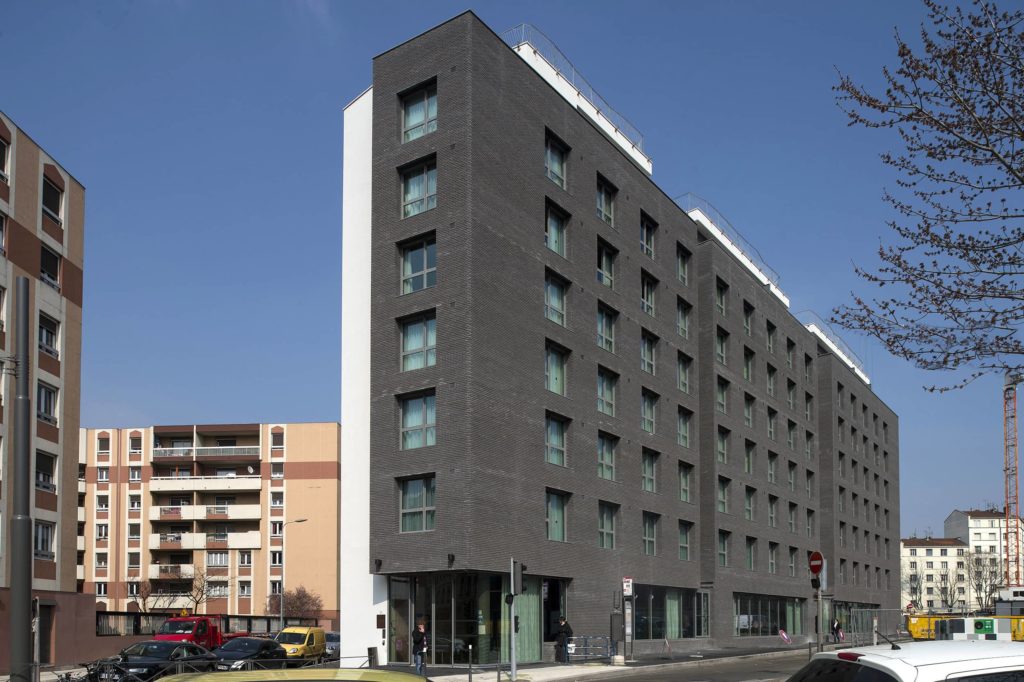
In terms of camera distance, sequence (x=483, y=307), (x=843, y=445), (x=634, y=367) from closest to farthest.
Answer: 1. (x=483, y=307)
2. (x=634, y=367)
3. (x=843, y=445)

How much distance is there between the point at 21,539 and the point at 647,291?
39.4m

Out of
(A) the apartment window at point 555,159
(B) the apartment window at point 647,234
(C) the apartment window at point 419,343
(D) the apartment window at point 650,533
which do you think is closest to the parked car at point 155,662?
(C) the apartment window at point 419,343

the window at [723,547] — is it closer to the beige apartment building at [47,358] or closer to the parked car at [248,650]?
the parked car at [248,650]

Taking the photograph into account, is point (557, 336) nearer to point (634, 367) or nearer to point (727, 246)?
point (634, 367)

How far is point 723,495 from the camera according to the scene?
5522cm

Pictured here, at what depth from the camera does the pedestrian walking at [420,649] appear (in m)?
32.4

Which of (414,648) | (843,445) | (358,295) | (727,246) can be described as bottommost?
(414,648)

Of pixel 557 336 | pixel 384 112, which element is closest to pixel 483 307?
pixel 557 336

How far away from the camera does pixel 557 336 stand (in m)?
40.1

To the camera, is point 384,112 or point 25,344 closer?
point 25,344

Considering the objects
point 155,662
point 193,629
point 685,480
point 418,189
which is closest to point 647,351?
point 685,480

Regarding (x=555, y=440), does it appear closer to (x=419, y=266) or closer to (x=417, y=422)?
(x=417, y=422)

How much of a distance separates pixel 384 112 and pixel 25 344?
2750 cm

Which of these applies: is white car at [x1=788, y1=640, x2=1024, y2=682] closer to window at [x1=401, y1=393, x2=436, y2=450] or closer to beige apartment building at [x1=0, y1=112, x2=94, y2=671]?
window at [x1=401, y1=393, x2=436, y2=450]
